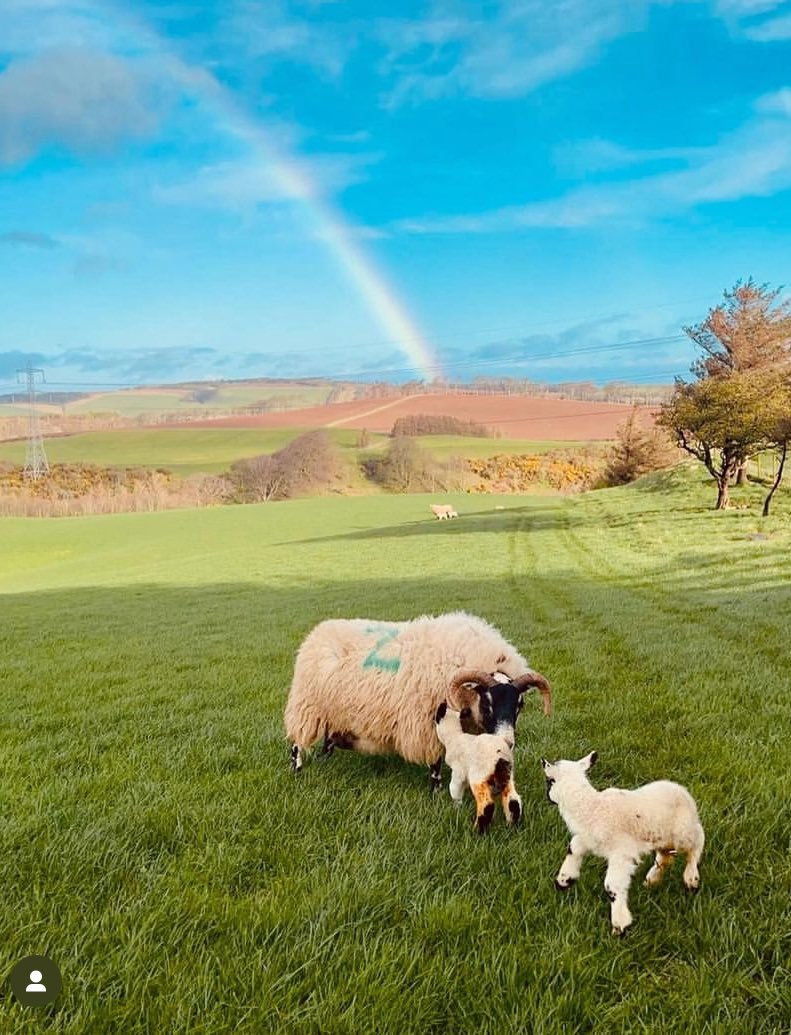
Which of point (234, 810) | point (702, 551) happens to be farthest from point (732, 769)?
point (702, 551)

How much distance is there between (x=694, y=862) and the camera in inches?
129

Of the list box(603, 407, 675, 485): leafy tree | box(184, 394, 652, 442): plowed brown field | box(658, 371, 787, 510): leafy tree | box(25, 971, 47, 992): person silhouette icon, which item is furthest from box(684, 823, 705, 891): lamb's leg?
box(184, 394, 652, 442): plowed brown field

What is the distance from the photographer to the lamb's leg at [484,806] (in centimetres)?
394

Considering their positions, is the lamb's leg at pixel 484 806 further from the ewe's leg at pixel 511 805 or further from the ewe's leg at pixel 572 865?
the ewe's leg at pixel 572 865

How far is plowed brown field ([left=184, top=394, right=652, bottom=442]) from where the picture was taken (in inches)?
4424

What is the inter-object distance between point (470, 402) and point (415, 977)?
129 meters

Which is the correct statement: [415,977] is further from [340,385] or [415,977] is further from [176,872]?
[340,385]

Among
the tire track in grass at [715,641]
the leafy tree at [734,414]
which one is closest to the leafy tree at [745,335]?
the leafy tree at [734,414]

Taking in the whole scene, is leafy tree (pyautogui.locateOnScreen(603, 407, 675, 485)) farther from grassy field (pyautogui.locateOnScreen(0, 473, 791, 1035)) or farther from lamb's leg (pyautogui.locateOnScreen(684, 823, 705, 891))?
lamb's leg (pyautogui.locateOnScreen(684, 823, 705, 891))

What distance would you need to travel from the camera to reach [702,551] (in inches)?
862

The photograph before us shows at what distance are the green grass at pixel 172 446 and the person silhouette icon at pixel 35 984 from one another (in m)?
105

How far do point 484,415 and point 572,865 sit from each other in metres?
124

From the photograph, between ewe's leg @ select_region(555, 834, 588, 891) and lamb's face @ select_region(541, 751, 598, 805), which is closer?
ewe's leg @ select_region(555, 834, 588, 891)

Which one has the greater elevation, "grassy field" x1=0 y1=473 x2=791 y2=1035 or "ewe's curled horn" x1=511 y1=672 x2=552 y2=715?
"ewe's curled horn" x1=511 y1=672 x2=552 y2=715
